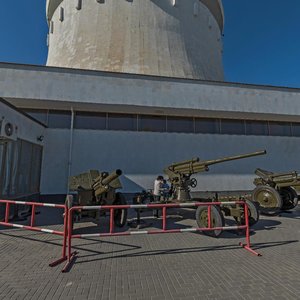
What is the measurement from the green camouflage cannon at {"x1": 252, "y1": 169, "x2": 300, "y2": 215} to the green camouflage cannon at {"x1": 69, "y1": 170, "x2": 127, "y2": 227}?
236 inches

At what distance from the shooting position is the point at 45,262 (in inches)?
171

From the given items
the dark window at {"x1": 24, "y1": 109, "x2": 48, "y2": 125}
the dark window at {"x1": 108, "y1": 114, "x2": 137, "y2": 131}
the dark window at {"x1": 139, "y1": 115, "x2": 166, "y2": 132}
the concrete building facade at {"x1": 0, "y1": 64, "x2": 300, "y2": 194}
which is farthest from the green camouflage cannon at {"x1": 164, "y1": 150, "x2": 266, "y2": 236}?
the dark window at {"x1": 24, "y1": 109, "x2": 48, "y2": 125}

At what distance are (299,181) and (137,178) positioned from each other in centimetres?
796

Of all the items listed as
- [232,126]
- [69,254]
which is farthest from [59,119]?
[232,126]

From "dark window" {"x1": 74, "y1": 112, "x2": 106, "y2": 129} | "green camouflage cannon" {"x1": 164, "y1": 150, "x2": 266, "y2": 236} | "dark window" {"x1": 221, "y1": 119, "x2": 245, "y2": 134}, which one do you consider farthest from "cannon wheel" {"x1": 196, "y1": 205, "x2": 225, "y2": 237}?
"dark window" {"x1": 221, "y1": 119, "x2": 245, "y2": 134}

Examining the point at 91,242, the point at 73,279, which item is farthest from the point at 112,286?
the point at 91,242

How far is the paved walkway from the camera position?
3.26 m

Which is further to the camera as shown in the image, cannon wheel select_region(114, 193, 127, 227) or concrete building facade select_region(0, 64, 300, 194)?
concrete building facade select_region(0, 64, 300, 194)

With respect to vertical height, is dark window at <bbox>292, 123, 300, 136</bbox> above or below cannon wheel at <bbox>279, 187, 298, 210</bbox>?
above

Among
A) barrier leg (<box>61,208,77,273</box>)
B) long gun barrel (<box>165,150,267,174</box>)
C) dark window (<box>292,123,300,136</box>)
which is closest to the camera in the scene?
barrier leg (<box>61,208,77,273</box>)

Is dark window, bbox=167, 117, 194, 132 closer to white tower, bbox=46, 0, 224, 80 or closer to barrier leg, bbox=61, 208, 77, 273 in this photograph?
white tower, bbox=46, 0, 224, 80

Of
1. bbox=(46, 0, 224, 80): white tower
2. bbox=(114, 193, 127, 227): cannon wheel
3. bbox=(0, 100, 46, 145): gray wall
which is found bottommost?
bbox=(114, 193, 127, 227): cannon wheel

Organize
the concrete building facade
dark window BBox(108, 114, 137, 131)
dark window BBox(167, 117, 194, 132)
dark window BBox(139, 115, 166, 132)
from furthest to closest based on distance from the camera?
dark window BBox(167, 117, 194, 132), dark window BBox(139, 115, 166, 132), dark window BBox(108, 114, 137, 131), the concrete building facade

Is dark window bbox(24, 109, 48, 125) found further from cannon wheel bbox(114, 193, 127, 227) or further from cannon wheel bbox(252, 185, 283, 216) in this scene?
cannon wheel bbox(252, 185, 283, 216)
